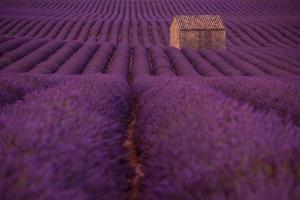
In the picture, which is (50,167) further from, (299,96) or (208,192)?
(299,96)

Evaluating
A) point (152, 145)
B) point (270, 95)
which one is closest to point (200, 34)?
point (270, 95)

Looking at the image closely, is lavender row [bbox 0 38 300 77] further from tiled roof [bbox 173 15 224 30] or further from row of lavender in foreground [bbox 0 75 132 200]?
row of lavender in foreground [bbox 0 75 132 200]

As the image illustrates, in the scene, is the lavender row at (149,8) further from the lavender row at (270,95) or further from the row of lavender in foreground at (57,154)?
the row of lavender in foreground at (57,154)

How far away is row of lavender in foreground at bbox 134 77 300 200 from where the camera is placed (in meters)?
2.84

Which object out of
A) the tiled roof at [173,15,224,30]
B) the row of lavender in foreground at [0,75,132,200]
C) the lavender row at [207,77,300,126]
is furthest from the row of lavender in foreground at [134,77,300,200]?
the tiled roof at [173,15,224,30]

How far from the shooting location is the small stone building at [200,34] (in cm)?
2578

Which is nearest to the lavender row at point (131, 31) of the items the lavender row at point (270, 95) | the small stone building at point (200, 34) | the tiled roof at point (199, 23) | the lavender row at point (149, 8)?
the tiled roof at point (199, 23)

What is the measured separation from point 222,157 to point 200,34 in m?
23.7

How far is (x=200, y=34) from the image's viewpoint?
26219mm

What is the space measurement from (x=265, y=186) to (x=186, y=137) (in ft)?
4.93

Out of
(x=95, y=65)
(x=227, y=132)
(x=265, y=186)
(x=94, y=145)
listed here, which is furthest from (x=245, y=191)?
(x=95, y=65)

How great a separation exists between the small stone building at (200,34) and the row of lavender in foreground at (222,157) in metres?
21.2

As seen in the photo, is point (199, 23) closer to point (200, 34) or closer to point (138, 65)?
point (200, 34)

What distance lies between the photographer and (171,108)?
18.7ft
